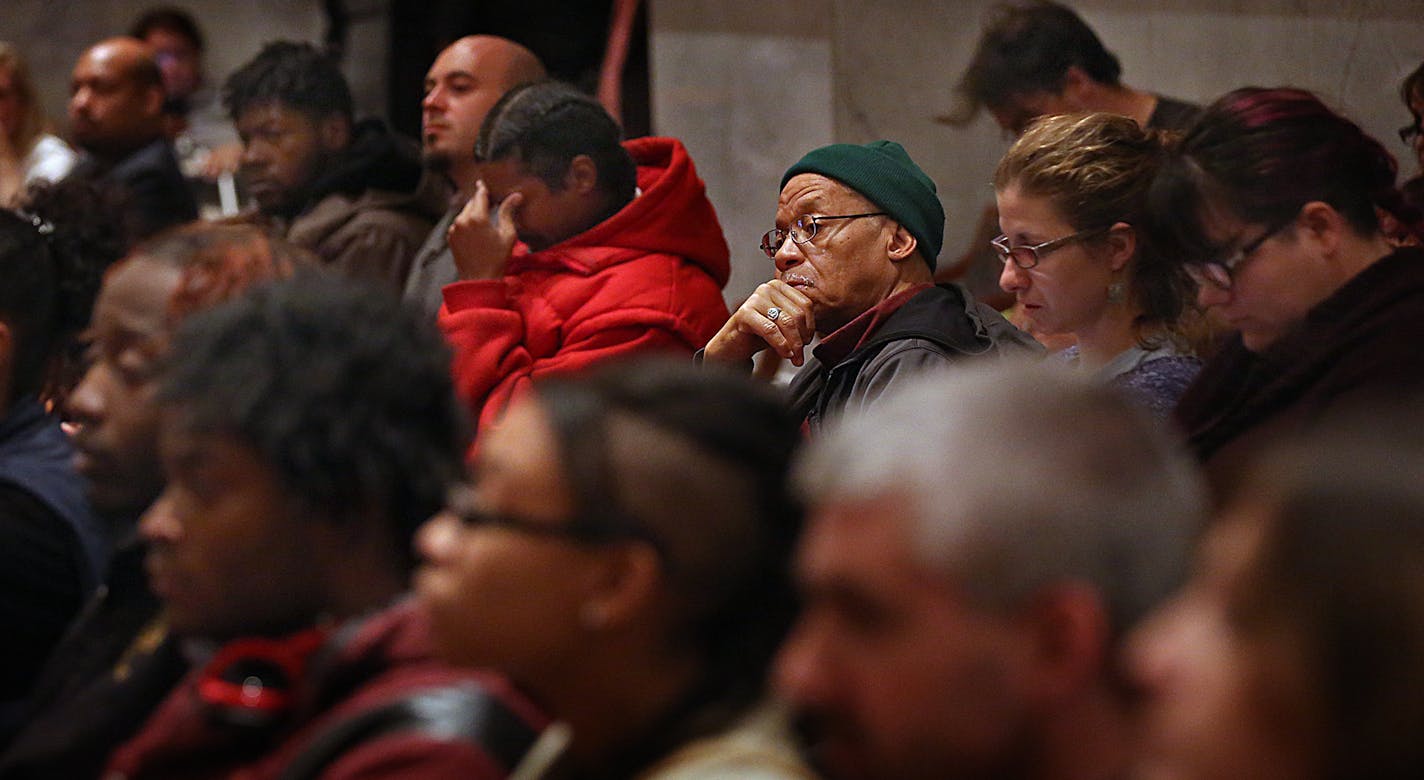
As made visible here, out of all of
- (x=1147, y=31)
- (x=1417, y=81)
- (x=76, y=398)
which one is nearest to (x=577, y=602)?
(x=76, y=398)

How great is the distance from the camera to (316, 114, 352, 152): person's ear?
546 cm

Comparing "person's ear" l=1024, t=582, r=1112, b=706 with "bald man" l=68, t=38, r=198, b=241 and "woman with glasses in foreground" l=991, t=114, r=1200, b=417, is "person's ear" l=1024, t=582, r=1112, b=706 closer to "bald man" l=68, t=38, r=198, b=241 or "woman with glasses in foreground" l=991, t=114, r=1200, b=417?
"woman with glasses in foreground" l=991, t=114, r=1200, b=417

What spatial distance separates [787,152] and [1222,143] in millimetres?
2774

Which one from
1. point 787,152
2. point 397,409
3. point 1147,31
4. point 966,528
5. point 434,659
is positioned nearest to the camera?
point 966,528

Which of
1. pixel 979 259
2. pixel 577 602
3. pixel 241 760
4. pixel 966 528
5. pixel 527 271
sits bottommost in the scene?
pixel 979 259

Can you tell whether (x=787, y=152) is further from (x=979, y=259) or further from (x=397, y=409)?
(x=397, y=409)

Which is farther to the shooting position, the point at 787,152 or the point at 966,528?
the point at 787,152

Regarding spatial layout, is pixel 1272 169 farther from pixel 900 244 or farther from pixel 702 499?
pixel 702 499

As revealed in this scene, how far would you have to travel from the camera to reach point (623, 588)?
6.05ft

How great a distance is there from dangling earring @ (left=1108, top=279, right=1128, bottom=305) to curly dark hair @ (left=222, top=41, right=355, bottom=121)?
9.59ft

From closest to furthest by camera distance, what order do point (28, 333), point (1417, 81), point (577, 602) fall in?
point (577, 602) < point (28, 333) < point (1417, 81)

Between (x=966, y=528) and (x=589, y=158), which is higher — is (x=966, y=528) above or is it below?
above

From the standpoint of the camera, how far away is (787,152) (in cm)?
538

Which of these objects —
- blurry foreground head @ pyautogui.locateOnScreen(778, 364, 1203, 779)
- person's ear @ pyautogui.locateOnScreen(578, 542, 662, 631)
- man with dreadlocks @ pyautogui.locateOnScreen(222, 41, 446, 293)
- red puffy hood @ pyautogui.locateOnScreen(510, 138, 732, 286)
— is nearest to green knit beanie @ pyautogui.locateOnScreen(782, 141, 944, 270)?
red puffy hood @ pyautogui.locateOnScreen(510, 138, 732, 286)
